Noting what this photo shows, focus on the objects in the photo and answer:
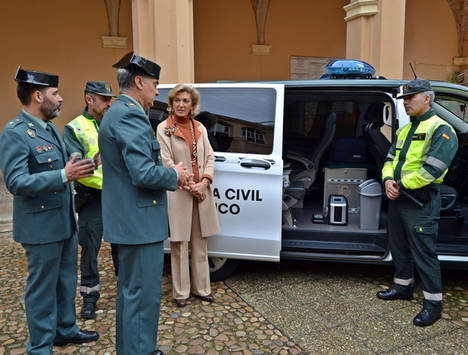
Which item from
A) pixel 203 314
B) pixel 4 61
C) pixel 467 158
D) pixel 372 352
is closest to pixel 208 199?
pixel 203 314

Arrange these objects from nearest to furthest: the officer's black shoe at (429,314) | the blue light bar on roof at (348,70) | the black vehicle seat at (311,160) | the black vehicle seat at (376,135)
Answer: the officer's black shoe at (429,314)
the blue light bar on roof at (348,70)
the black vehicle seat at (376,135)
the black vehicle seat at (311,160)

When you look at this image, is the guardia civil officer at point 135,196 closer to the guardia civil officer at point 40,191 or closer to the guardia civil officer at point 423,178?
the guardia civil officer at point 40,191

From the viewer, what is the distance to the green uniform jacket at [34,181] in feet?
6.93

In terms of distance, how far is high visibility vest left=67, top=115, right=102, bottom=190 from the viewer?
2996 mm

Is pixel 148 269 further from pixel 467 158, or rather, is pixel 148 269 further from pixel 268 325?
pixel 467 158

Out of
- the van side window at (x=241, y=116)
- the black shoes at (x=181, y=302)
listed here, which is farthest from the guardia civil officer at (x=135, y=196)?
the van side window at (x=241, y=116)

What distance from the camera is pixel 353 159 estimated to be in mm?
4707

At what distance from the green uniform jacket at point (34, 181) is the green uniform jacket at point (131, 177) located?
31cm

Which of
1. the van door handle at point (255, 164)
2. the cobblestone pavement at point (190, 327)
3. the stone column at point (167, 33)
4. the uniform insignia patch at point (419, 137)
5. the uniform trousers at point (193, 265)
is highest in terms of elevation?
the stone column at point (167, 33)

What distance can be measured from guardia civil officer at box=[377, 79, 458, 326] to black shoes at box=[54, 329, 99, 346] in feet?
7.59

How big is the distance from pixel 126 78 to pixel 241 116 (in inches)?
59.2

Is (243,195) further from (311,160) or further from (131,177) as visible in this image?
(311,160)

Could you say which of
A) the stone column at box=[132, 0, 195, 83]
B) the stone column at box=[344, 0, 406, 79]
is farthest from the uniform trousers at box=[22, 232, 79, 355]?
the stone column at box=[344, 0, 406, 79]

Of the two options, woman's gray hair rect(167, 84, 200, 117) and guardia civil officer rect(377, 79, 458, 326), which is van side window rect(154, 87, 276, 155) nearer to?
woman's gray hair rect(167, 84, 200, 117)
